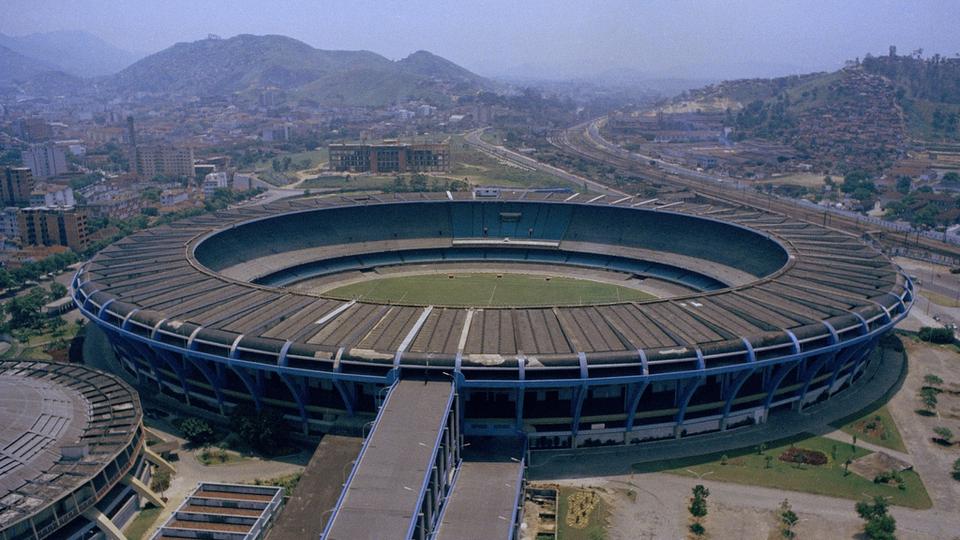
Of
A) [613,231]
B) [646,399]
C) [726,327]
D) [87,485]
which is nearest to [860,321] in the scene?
[726,327]

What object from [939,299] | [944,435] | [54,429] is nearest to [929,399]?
[944,435]

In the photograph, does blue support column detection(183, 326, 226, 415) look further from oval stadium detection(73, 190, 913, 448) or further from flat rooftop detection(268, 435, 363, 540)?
flat rooftop detection(268, 435, 363, 540)

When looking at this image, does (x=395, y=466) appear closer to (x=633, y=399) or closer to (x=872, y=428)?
(x=633, y=399)

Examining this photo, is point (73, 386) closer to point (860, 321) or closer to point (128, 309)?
point (128, 309)

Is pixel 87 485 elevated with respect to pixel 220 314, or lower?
lower

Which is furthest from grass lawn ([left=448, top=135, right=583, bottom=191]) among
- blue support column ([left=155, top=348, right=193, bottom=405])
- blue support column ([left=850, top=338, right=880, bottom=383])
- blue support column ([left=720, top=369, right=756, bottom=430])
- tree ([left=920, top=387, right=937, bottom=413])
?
blue support column ([left=155, top=348, right=193, bottom=405])

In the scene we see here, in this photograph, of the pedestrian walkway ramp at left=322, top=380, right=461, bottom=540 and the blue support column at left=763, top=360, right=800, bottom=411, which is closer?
the pedestrian walkway ramp at left=322, top=380, right=461, bottom=540
